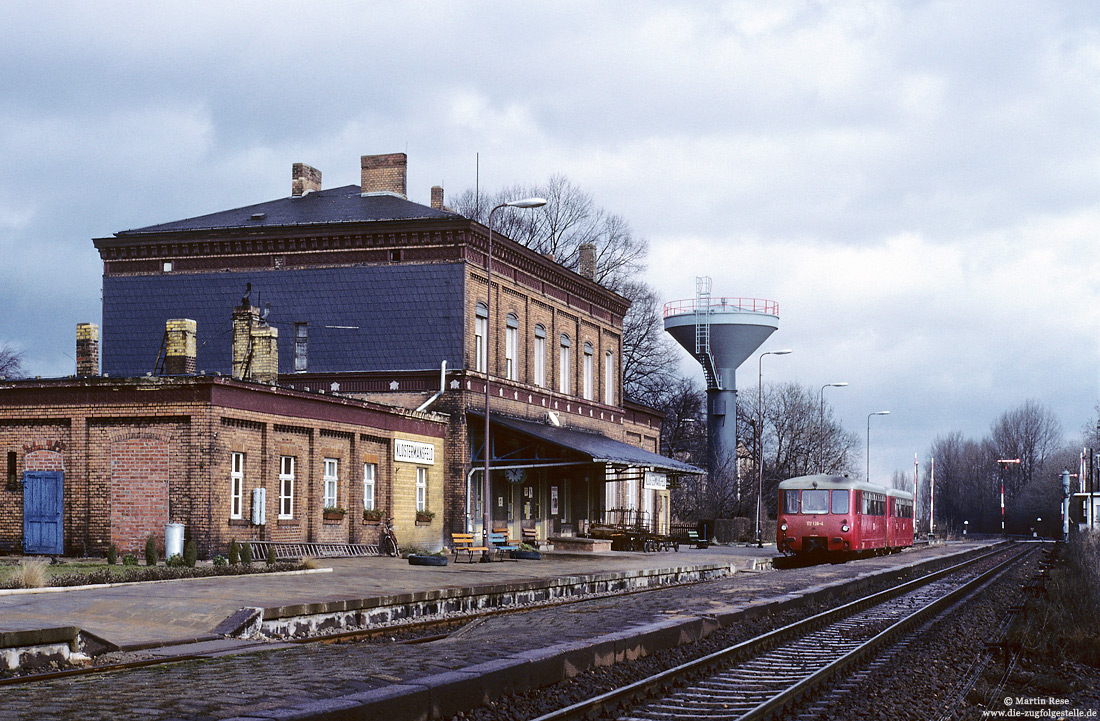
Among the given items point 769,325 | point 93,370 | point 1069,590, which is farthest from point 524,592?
point 769,325

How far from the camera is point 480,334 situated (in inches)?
1460

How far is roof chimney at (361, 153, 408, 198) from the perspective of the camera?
40.7m

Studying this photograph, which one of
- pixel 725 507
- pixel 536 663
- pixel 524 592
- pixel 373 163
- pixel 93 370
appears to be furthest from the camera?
pixel 725 507

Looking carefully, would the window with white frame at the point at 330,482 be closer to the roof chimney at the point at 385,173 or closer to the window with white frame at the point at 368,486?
the window with white frame at the point at 368,486

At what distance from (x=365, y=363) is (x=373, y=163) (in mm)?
8025

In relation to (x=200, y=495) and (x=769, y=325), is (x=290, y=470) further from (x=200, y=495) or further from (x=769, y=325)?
(x=769, y=325)

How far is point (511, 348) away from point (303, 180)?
9.70 metres

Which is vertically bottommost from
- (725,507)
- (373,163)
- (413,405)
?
(725,507)

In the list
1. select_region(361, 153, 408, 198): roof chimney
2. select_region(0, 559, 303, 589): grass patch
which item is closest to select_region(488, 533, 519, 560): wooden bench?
select_region(0, 559, 303, 589): grass patch

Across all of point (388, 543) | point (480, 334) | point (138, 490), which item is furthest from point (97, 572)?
point (480, 334)

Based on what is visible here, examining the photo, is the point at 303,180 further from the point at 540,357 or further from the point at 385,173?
the point at 540,357

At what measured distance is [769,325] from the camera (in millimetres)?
64312

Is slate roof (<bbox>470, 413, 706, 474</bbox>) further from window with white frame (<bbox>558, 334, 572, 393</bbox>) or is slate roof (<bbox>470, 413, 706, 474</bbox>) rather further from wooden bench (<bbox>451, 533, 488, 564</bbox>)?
wooden bench (<bbox>451, 533, 488, 564</bbox>)

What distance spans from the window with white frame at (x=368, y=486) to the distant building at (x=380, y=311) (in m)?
0.68
